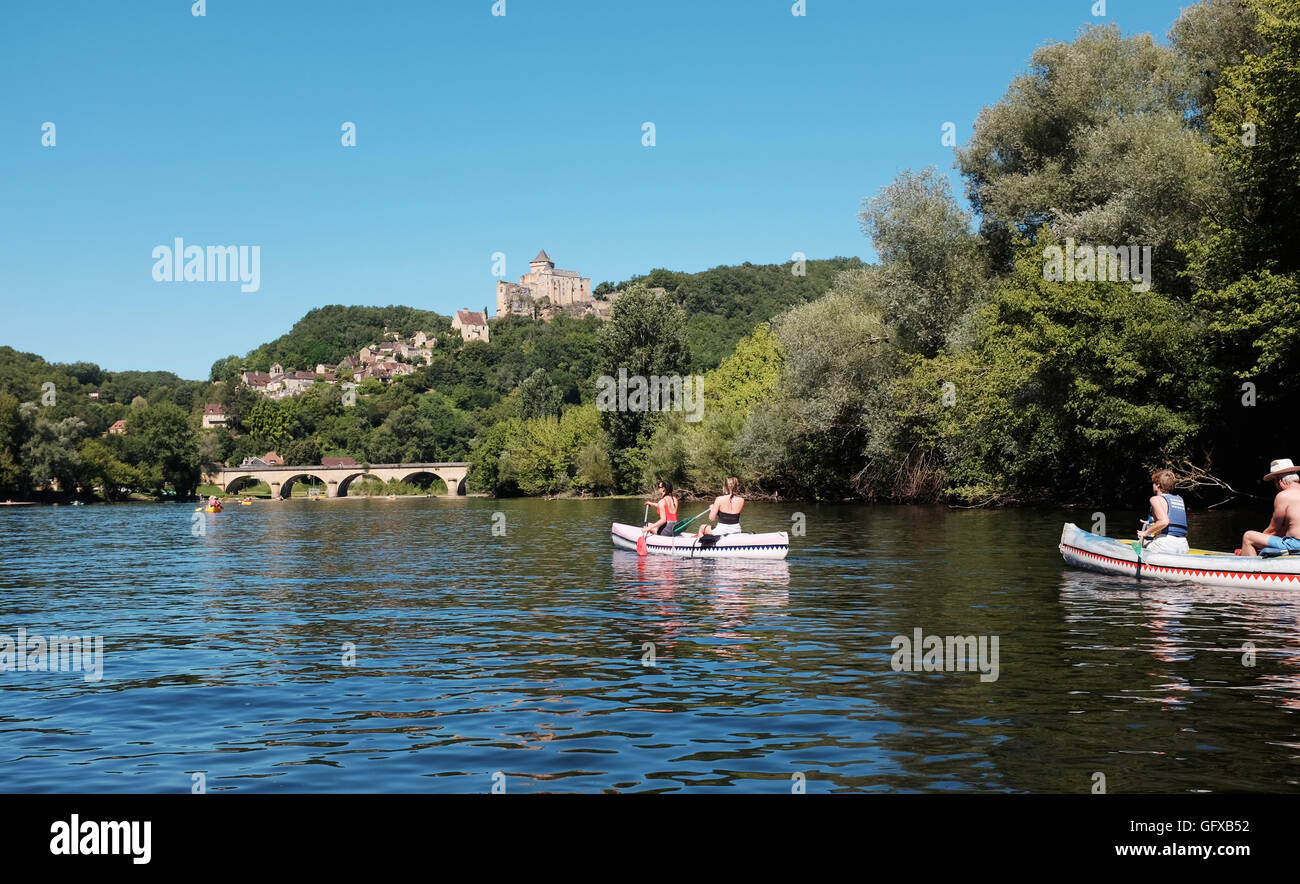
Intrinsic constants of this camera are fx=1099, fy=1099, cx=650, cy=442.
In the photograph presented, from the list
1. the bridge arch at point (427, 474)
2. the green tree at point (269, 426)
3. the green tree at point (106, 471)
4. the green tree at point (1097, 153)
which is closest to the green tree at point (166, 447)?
the green tree at point (106, 471)

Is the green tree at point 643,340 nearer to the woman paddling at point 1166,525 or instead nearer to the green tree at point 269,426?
the woman paddling at point 1166,525

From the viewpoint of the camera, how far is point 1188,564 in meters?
20.9

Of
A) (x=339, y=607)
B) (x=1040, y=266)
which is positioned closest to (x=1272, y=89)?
(x=1040, y=266)

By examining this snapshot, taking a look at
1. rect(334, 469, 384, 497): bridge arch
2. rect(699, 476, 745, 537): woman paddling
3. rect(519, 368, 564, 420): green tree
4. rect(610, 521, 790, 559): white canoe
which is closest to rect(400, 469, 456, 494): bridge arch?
rect(334, 469, 384, 497): bridge arch

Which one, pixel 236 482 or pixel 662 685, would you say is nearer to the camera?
pixel 662 685

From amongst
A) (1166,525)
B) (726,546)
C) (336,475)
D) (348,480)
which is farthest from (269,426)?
(1166,525)

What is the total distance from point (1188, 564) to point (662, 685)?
13214 millimetres

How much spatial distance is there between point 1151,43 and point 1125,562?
34085 millimetres

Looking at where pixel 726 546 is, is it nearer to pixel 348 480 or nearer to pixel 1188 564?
pixel 1188 564

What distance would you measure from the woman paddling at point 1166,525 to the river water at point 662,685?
1.03m

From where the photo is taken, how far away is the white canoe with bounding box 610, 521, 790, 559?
86.9ft

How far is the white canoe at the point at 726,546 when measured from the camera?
86.9 feet

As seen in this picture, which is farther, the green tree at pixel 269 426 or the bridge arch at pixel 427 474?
the green tree at pixel 269 426
